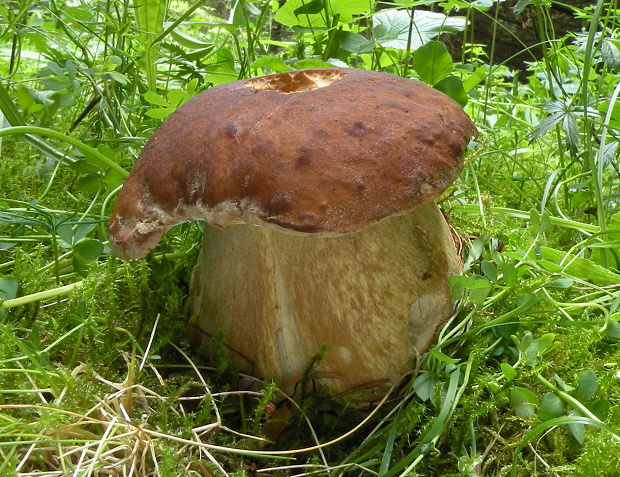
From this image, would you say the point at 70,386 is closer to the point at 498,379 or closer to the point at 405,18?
the point at 498,379

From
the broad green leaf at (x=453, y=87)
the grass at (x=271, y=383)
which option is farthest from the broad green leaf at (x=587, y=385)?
the broad green leaf at (x=453, y=87)

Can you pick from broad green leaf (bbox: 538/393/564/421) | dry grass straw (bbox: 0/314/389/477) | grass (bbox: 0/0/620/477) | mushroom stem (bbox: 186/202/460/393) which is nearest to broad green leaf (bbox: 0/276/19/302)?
grass (bbox: 0/0/620/477)

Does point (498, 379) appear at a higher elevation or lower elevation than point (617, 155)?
lower

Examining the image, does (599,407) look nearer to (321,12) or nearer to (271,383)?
(271,383)

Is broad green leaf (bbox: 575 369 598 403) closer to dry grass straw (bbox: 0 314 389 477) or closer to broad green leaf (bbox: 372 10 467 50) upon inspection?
dry grass straw (bbox: 0 314 389 477)

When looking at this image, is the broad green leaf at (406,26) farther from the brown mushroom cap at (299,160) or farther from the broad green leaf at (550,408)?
the broad green leaf at (550,408)

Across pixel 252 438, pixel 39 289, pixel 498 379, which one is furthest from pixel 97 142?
pixel 498 379
